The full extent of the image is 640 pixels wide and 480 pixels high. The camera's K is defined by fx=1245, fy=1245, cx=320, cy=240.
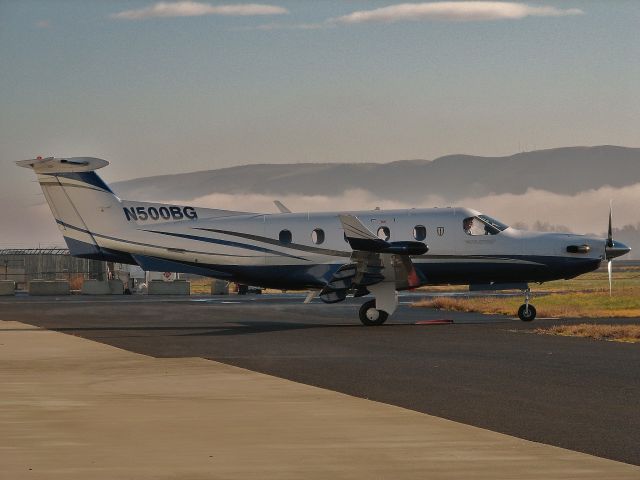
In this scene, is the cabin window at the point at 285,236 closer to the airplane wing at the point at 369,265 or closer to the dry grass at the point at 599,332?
the airplane wing at the point at 369,265

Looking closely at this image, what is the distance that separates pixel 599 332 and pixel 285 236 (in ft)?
31.6

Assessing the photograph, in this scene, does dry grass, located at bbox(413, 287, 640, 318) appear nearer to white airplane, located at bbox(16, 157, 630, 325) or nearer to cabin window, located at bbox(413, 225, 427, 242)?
white airplane, located at bbox(16, 157, 630, 325)

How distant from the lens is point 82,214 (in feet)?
119

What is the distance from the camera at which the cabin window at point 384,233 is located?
34.1 metres

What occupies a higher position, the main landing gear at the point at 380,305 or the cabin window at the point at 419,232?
Result: the cabin window at the point at 419,232

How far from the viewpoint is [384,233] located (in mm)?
34188

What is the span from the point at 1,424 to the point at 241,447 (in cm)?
315

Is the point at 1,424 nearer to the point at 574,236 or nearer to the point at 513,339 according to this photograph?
the point at 513,339

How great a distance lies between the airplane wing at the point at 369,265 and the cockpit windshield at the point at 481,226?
2042 millimetres

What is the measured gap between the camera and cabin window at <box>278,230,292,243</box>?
34719 mm

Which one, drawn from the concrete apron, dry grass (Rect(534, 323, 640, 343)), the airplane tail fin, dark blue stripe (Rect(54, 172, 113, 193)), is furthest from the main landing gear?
the concrete apron

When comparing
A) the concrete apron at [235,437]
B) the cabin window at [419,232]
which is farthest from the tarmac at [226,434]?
the cabin window at [419,232]

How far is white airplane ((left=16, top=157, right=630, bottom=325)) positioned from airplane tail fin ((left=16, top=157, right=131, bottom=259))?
55mm

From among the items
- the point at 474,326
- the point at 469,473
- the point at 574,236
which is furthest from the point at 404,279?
the point at 469,473
